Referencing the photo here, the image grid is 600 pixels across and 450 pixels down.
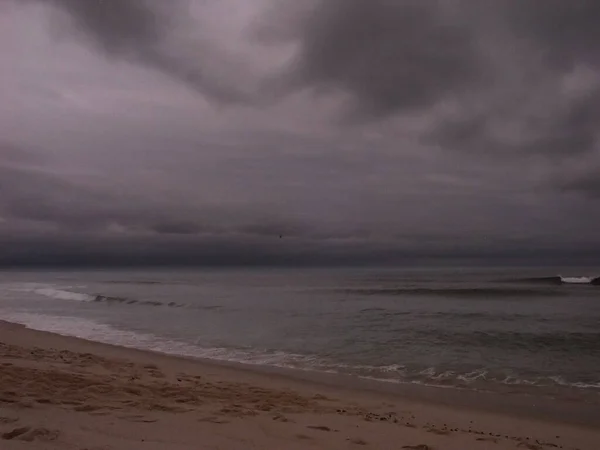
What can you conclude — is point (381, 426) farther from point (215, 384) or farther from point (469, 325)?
point (469, 325)

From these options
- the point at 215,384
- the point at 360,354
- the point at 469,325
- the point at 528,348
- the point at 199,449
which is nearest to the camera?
the point at 199,449

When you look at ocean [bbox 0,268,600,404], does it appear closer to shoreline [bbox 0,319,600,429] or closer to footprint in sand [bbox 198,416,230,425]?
shoreline [bbox 0,319,600,429]

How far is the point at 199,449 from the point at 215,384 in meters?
4.45

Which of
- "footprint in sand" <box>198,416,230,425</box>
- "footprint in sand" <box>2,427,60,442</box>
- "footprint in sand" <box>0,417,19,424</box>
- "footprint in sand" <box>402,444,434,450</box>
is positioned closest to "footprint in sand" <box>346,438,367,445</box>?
"footprint in sand" <box>402,444,434,450</box>

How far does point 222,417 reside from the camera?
650 cm

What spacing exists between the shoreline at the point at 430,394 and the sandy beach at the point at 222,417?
0.83 feet

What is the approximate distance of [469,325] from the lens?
21.0m

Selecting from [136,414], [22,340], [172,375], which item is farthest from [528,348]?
[22,340]

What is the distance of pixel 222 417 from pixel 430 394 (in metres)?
5.01

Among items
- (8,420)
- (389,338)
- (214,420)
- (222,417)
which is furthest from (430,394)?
(8,420)

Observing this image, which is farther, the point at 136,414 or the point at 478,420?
the point at 478,420

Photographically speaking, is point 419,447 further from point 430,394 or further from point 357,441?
point 430,394

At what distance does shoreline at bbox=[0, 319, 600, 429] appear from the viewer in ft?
27.5

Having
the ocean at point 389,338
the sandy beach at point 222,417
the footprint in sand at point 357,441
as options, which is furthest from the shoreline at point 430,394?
the footprint in sand at point 357,441
